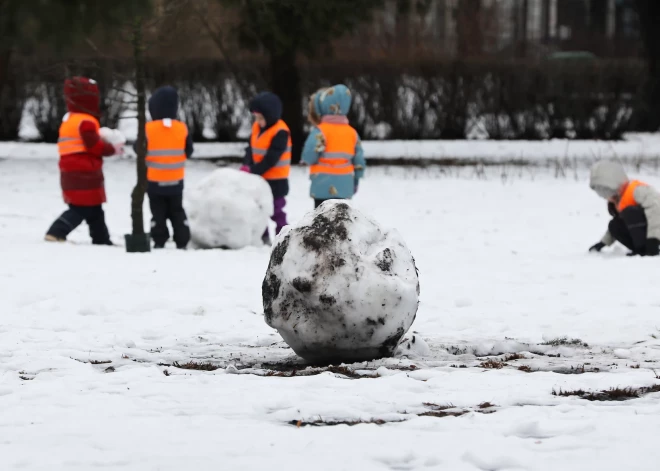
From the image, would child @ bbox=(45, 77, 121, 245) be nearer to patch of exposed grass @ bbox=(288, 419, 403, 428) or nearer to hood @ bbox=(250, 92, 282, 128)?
hood @ bbox=(250, 92, 282, 128)

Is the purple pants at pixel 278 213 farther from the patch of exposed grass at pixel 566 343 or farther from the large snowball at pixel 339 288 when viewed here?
the large snowball at pixel 339 288

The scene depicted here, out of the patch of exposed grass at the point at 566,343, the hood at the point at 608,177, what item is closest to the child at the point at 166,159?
the hood at the point at 608,177

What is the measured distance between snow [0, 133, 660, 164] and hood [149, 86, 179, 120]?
9.65 meters

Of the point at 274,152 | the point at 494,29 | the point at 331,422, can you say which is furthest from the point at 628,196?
the point at 494,29

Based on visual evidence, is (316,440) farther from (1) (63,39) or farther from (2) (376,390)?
(1) (63,39)

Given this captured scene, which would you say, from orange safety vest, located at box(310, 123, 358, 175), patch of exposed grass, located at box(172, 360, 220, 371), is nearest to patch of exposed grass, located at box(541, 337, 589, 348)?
patch of exposed grass, located at box(172, 360, 220, 371)

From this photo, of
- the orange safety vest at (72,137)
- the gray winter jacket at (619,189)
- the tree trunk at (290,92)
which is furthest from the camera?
the tree trunk at (290,92)

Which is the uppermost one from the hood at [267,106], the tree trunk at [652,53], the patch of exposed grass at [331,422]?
the tree trunk at [652,53]

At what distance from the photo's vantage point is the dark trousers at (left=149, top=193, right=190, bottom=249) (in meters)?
9.96

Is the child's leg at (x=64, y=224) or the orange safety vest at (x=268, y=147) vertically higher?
the orange safety vest at (x=268, y=147)

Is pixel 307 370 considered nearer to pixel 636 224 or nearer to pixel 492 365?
pixel 492 365

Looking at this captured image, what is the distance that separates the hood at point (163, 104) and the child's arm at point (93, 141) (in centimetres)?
52

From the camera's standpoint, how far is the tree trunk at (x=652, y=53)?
75.6ft

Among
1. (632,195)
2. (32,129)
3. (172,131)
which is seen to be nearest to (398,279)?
(632,195)
